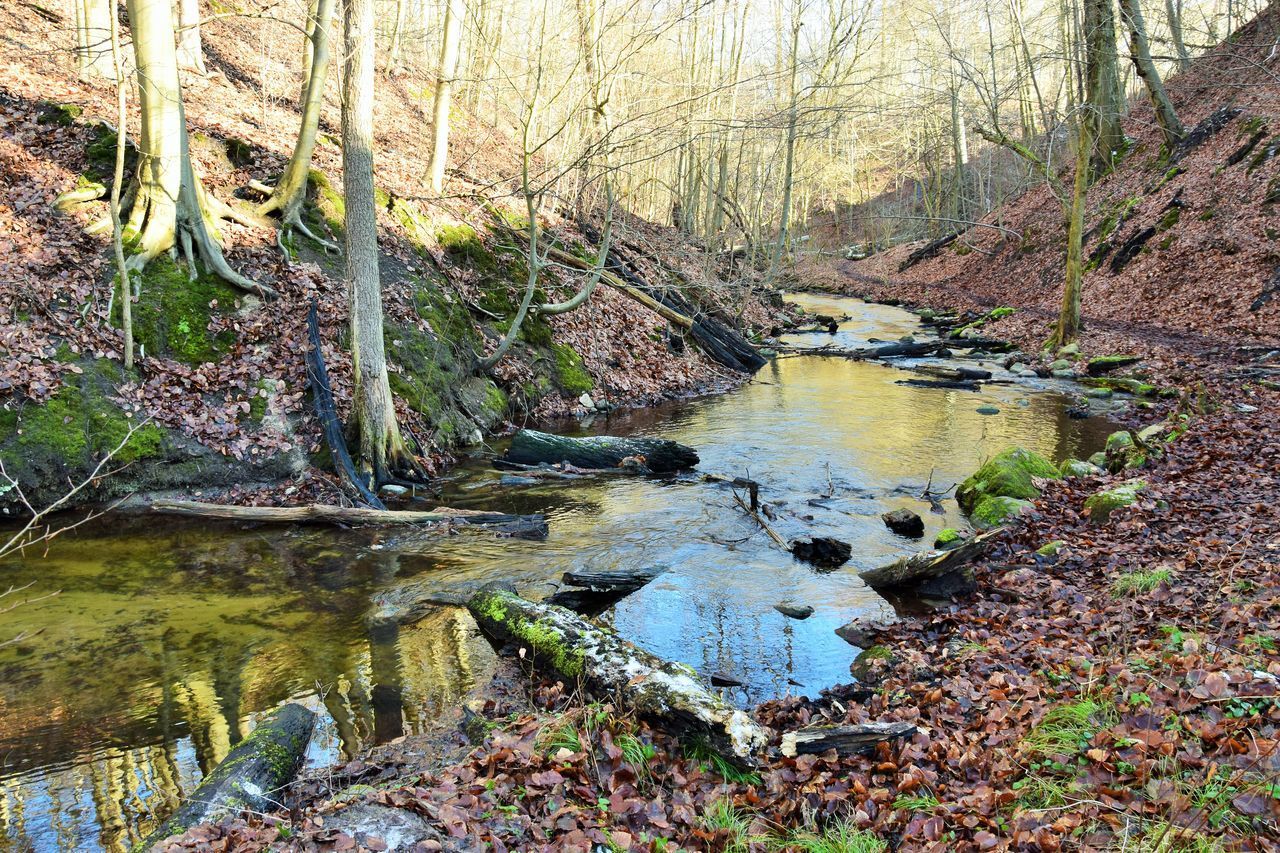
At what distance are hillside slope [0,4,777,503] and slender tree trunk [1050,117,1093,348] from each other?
29.5 ft

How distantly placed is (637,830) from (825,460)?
30.8 ft

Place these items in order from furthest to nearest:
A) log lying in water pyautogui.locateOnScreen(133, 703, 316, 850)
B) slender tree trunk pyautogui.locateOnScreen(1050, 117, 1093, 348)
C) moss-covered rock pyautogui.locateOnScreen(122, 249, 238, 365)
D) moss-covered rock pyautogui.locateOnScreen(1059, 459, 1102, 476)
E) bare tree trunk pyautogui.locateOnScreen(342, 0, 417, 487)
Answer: slender tree trunk pyautogui.locateOnScreen(1050, 117, 1093, 348) → moss-covered rock pyautogui.locateOnScreen(1059, 459, 1102, 476) → moss-covered rock pyautogui.locateOnScreen(122, 249, 238, 365) → bare tree trunk pyautogui.locateOnScreen(342, 0, 417, 487) → log lying in water pyautogui.locateOnScreen(133, 703, 316, 850)

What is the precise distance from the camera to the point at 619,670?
5.27 m

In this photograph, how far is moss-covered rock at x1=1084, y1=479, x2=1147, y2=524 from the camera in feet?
27.9

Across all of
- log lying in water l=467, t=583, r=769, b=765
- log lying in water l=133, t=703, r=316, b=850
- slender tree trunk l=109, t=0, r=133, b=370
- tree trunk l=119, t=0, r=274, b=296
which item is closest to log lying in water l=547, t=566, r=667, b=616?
log lying in water l=467, t=583, r=769, b=765

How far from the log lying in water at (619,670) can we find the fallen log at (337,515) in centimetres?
289

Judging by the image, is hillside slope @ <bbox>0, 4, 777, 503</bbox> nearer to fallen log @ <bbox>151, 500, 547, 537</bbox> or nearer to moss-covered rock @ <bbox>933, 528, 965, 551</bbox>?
fallen log @ <bbox>151, 500, 547, 537</bbox>

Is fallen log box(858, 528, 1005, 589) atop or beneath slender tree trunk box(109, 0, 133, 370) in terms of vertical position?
beneath

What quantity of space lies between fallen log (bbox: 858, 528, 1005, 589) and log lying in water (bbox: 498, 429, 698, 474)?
4.88m

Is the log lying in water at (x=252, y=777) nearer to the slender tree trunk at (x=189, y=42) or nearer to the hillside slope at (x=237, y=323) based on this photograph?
the hillside slope at (x=237, y=323)

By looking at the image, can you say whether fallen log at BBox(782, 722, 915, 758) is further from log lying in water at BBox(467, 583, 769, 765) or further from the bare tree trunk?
the bare tree trunk

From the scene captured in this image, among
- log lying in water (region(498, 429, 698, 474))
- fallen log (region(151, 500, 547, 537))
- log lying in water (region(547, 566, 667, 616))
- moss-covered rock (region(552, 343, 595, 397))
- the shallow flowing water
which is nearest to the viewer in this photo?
the shallow flowing water

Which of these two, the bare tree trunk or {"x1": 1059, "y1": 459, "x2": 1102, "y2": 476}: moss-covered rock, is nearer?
the bare tree trunk

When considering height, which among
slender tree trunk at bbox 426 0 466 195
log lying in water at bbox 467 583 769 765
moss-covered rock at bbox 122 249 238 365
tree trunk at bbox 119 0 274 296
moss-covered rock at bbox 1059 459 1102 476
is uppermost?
slender tree trunk at bbox 426 0 466 195
